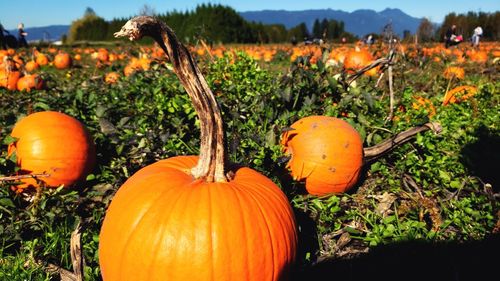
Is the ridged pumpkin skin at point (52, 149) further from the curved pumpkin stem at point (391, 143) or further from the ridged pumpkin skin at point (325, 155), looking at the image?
the curved pumpkin stem at point (391, 143)

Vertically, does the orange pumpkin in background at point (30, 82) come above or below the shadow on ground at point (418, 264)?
above

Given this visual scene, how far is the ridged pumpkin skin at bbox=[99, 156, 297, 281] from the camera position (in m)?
1.68

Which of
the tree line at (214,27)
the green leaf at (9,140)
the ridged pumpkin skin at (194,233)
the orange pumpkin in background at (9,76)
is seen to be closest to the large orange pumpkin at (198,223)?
the ridged pumpkin skin at (194,233)

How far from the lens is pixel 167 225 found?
170cm

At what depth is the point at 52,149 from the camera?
9.95 feet

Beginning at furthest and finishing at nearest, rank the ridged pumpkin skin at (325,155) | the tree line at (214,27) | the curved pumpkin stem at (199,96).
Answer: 1. the tree line at (214,27)
2. the ridged pumpkin skin at (325,155)
3. the curved pumpkin stem at (199,96)

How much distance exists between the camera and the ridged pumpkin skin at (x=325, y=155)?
282 cm

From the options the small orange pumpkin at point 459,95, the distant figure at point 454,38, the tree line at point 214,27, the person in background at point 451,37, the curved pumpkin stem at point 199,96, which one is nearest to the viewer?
the curved pumpkin stem at point 199,96

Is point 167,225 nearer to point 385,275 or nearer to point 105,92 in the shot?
point 385,275

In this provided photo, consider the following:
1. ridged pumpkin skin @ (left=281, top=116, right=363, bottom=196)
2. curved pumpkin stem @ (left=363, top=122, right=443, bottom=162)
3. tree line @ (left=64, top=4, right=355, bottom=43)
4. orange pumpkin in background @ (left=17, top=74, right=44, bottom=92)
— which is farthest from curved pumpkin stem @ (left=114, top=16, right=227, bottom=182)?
tree line @ (left=64, top=4, right=355, bottom=43)

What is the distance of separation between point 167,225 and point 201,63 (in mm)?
4048

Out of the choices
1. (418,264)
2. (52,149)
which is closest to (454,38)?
(418,264)

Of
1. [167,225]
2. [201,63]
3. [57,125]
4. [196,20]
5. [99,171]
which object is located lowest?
[99,171]

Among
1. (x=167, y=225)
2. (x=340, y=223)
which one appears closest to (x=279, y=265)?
(x=167, y=225)
